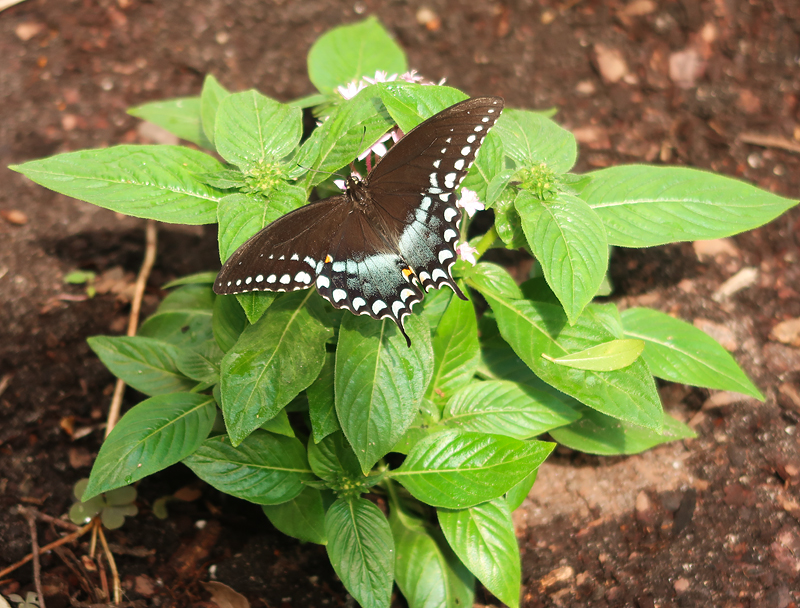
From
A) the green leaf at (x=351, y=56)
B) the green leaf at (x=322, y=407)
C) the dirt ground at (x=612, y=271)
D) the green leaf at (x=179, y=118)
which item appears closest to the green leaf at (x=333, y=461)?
the green leaf at (x=322, y=407)

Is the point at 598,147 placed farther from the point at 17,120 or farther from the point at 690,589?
the point at 17,120

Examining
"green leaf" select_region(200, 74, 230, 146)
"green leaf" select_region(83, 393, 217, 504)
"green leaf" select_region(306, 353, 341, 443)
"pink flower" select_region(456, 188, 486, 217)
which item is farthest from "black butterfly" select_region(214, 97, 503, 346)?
"green leaf" select_region(200, 74, 230, 146)

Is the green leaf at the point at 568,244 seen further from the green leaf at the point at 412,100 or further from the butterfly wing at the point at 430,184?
the green leaf at the point at 412,100

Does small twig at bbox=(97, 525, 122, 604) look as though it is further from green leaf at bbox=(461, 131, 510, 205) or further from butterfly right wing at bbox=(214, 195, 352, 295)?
green leaf at bbox=(461, 131, 510, 205)

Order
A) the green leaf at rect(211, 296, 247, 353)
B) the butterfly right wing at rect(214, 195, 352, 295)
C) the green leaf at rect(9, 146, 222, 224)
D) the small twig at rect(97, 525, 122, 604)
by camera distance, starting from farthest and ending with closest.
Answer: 1. the small twig at rect(97, 525, 122, 604)
2. the green leaf at rect(211, 296, 247, 353)
3. the green leaf at rect(9, 146, 222, 224)
4. the butterfly right wing at rect(214, 195, 352, 295)

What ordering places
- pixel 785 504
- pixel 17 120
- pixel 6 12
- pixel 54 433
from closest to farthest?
1. pixel 785 504
2. pixel 54 433
3. pixel 17 120
4. pixel 6 12

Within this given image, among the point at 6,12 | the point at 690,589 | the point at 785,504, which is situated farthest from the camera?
the point at 6,12

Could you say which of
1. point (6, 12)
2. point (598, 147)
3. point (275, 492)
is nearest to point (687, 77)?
point (598, 147)
